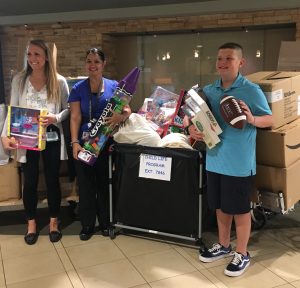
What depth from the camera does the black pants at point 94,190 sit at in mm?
2709

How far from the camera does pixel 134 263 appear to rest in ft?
8.07

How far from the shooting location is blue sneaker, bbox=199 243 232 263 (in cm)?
245

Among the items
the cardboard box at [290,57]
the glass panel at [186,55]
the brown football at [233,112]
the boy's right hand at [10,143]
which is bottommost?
the boy's right hand at [10,143]

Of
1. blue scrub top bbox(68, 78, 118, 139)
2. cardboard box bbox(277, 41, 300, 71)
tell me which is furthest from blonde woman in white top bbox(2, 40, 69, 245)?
cardboard box bbox(277, 41, 300, 71)

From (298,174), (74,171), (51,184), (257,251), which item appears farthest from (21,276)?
(298,174)

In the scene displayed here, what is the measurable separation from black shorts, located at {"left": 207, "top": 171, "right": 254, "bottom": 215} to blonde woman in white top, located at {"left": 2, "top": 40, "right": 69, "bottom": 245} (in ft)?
3.62

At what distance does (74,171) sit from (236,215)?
1.35 m

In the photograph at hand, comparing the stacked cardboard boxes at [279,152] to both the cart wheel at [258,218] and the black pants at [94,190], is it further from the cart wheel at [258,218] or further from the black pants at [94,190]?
the black pants at [94,190]

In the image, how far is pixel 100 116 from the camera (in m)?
2.56

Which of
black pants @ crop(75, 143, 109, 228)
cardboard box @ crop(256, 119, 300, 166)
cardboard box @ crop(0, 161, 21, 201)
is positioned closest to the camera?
cardboard box @ crop(256, 119, 300, 166)

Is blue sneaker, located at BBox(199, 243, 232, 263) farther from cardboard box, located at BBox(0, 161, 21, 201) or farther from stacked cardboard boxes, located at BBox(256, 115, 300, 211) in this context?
cardboard box, located at BBox(0, 161, 21, 201)

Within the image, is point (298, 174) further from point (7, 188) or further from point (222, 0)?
point (222, 0)

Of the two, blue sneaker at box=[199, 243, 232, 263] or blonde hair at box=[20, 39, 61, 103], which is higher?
blonde hair at box=[20, 39, 61, 103]

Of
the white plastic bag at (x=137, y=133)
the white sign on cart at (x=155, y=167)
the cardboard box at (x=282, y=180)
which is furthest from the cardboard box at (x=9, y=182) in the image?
the cardboard box at (x=282, y=180)
